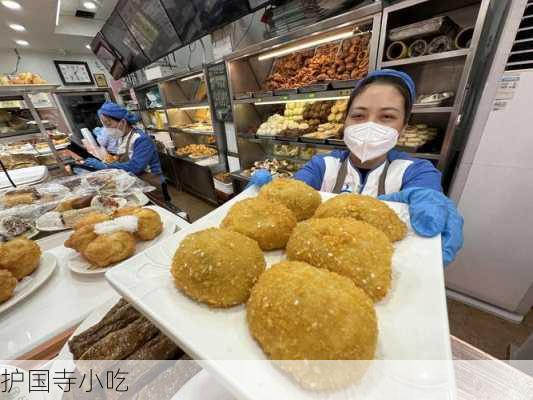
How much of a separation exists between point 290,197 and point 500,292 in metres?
2.26

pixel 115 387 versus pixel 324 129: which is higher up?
pixel 324 129

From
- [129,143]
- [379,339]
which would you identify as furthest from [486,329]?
[129,143]

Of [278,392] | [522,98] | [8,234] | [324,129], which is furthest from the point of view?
[324,129]

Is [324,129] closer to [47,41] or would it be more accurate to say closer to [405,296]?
[405,296]

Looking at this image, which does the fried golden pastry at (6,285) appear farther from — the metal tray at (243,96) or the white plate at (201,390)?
the metal tray at (243,96)

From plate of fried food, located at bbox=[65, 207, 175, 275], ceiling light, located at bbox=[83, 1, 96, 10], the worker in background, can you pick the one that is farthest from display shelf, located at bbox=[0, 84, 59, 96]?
ceiling light, located at bbox=[83, 1, 96, 10]

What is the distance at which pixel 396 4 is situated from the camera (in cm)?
143

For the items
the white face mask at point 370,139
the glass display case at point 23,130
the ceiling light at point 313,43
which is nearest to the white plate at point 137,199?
the white face mask at point 370,139

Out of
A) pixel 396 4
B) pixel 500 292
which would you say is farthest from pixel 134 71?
pixel 500 292

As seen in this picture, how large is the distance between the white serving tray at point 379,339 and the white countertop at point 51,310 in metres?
0.47

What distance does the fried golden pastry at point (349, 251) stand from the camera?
1.56 feet

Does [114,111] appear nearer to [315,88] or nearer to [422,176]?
[315,88]

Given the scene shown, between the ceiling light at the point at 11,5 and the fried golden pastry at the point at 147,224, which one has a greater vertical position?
the ceiling light at the point at 11,5

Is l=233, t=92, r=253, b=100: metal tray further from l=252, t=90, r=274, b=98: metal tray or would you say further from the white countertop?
the white countertop
